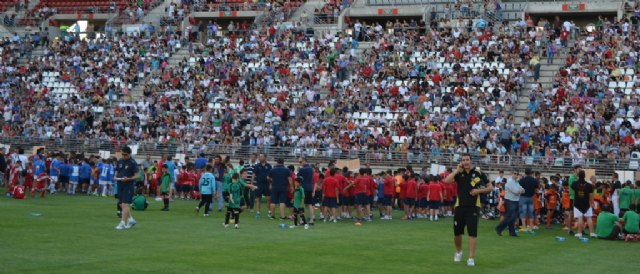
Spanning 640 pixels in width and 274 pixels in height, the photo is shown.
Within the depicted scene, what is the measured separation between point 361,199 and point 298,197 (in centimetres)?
303

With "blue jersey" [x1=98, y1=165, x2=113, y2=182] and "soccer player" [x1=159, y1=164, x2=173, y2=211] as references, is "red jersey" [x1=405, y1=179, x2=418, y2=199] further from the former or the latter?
"blue jersey" [x1=98, y1=165, x2=113, y2=182]

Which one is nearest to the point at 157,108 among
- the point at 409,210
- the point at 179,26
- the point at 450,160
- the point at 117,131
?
the point at 117,131

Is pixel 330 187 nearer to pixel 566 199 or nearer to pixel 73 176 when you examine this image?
pixel 566 199

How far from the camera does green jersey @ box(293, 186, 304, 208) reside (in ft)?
71.2

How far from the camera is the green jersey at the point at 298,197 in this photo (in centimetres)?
2169

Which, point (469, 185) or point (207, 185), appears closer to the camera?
point (469, 185)

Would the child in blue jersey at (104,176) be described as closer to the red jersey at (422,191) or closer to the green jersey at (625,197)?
the red jersey at (422,191)

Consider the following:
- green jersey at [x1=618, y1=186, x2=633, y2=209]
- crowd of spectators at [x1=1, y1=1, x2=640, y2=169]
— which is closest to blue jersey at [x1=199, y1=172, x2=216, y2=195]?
green jersey at [x1=618, y1=186, x2=633, y2=209]

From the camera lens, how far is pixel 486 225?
24344mm

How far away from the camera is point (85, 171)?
31359mm

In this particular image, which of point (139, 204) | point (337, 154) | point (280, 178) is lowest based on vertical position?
point (139, 204)

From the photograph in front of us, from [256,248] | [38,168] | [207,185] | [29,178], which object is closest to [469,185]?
[256,248]

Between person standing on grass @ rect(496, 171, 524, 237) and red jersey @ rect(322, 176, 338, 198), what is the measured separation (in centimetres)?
412

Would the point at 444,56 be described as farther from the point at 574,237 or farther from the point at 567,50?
the point at 574,237
